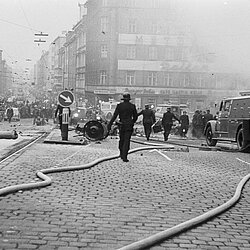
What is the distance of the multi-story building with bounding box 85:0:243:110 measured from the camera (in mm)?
44906

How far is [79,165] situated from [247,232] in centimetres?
501

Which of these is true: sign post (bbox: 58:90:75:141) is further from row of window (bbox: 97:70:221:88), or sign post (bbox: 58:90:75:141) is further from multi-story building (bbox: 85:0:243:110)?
row of window (bbox: 97:70:221:88)

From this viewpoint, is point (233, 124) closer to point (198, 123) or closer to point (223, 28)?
point (198, 123)

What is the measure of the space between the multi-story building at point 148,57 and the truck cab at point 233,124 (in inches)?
881

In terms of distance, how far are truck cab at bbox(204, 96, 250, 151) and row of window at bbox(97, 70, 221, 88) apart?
93.1ft

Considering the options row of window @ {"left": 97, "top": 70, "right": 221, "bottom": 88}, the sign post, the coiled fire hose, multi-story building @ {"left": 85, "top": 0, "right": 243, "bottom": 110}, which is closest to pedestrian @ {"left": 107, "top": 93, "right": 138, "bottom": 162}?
the coiled fire hose

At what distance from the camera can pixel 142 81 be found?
176 ft

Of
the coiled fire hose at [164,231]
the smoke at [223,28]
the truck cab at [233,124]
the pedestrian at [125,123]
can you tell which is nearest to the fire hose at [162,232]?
the coiled fire hose at [164,231]

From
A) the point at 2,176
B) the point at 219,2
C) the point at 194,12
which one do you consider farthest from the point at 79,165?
the point at 194,12

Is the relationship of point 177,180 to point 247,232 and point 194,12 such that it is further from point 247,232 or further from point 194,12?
point 194,12

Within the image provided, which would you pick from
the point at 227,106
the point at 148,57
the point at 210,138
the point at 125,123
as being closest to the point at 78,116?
the point at 148,57

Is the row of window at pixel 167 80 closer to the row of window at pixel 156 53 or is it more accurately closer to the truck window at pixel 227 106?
the row of window at pixel 156 53

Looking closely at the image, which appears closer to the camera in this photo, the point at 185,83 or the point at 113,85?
the point at 185,83

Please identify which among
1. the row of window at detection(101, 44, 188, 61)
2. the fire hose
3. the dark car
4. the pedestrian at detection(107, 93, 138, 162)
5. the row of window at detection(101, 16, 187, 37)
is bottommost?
the dark car
